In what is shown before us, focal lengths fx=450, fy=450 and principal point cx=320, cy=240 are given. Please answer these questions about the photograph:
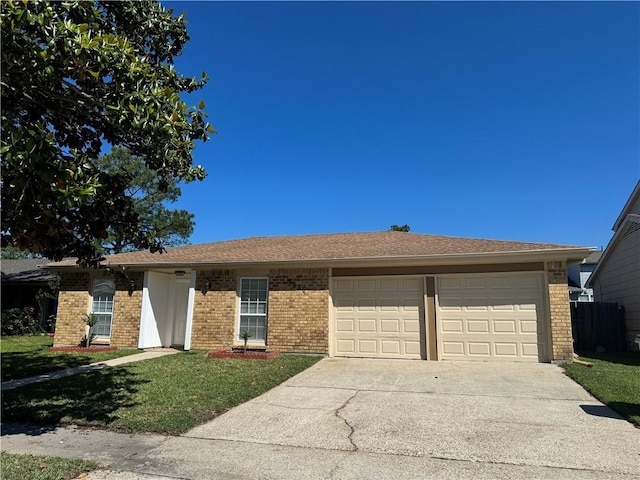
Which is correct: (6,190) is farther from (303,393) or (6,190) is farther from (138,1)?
(303,393)

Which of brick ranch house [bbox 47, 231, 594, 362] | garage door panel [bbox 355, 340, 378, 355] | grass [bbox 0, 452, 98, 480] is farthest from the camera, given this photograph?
garage door panel [bbox 355, 340, 378, 355]

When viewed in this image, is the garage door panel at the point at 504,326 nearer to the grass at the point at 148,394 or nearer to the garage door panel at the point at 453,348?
the garage door panel at the point at 453,348

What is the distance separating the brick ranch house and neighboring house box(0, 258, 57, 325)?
8832 millimetres

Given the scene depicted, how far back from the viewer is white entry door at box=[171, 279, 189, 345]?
1473 centimetres

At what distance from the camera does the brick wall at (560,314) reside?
1063 cm

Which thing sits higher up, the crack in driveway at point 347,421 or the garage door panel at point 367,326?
the garage door panel at point 367,326

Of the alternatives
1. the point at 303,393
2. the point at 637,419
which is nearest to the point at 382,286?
the point at 303,393

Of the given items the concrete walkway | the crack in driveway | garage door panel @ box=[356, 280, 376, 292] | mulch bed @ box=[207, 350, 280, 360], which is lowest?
the crack in driveway

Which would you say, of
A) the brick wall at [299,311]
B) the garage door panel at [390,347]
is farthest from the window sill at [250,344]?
the garage door panel at [390,347]

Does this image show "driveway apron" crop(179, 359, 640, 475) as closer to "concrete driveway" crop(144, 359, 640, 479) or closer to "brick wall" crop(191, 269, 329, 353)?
"concrete driveway" crop(144, 359, 640, 479)

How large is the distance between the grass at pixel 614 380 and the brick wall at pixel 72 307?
13.4m

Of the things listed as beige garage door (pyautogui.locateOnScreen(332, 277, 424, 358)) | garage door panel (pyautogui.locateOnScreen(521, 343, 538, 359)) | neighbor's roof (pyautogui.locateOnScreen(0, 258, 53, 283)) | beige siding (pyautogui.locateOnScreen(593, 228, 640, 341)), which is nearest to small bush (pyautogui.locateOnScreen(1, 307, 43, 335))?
neighbor's roof (pyautogui.locateOnScreen(0, 258, 53, 283))

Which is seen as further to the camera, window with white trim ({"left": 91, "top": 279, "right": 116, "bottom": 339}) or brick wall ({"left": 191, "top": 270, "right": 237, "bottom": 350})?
window with white trim ({"left": 91, "top": 279, "right": 116, "bottom": 339})

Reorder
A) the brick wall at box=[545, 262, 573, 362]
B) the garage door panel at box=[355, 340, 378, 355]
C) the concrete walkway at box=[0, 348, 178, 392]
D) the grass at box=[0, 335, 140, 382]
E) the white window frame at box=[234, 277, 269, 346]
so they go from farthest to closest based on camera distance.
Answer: the white window frame at box=[234, 277, 269, 346]
the garage door panel at box=[355, 340, 378, 355]
the brick wall at box=[545, 262, 573, 362]
the grass at box=[0, 335, 140, 382]
the concrete walkway at box=[0, 348, 178, 392]
